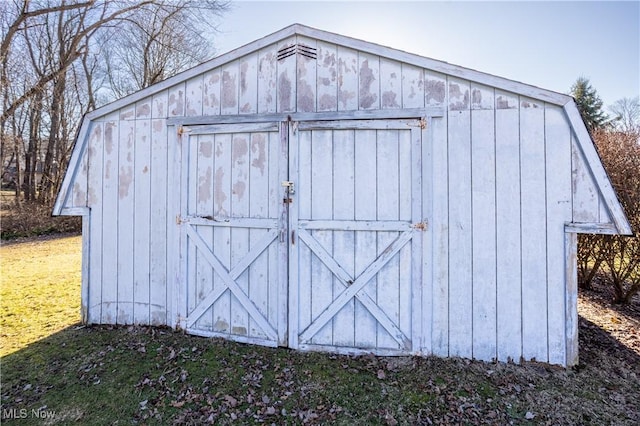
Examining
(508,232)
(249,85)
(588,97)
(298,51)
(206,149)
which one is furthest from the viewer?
(588,97)

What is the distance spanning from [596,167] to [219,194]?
3754mm

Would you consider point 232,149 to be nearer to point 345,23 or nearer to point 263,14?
point 345,23

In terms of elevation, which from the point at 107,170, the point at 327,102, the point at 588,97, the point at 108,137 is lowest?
the point at 107,170

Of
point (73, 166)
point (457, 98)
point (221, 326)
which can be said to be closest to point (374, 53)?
point (457, 98)

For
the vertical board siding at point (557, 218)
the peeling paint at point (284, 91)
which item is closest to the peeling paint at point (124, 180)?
the peeling paint at point (284, 91)

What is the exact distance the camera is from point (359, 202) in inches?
138

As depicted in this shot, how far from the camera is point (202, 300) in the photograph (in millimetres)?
3906

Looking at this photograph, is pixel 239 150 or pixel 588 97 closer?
pixel 239 150

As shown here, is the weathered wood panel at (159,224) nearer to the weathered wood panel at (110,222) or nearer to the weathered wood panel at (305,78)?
the weathered wood panel at (110,222)

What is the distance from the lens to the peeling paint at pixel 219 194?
12.6 feet

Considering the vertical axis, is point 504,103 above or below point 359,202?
above

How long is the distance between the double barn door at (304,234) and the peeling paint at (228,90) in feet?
0.91

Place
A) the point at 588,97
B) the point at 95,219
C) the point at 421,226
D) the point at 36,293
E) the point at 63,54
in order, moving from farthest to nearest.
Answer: the point at 588,97 → the point at 63,54 → the point at 36,293 → the point at 95,219 → the point at 421,226

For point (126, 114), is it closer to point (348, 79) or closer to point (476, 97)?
point (348, 79)
